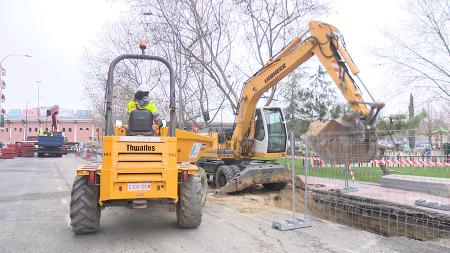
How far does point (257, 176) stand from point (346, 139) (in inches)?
184

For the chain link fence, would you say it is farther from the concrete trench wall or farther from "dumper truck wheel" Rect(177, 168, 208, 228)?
"dumper truck wheel" Rect(177, 168, 208, 228)

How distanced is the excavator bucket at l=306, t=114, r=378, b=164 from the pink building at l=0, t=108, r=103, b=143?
94.3 metres

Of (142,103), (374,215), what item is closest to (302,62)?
(374,215)

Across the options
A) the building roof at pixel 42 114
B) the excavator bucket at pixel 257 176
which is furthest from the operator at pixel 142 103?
the building roof at pixel 42 114

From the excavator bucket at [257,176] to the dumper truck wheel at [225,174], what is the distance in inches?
19.3

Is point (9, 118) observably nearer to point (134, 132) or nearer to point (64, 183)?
point (64, 183)

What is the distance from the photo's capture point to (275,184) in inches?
534

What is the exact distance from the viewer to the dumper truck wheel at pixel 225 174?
42.9 feet

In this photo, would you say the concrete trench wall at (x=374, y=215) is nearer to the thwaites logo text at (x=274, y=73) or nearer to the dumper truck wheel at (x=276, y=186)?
the dumper truck wheel at (x=276, y=186)

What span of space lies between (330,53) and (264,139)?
14.3 feet

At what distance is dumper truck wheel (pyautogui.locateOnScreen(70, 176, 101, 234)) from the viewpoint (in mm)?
6801

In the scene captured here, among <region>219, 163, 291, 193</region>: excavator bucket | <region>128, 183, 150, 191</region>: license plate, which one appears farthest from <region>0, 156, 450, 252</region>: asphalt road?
<region>219, 163, 291, 193</region>: excavator bucket

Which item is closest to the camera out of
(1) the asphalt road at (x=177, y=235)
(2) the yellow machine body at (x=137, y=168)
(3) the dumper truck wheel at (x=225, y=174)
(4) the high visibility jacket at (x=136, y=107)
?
(1) the asphalt road at (x=177, y=235)

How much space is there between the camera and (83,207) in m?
6.80
